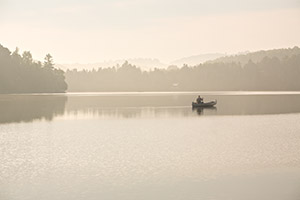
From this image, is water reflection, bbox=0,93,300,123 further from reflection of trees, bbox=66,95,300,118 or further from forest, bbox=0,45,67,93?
forest, bbox=0,45,67,93

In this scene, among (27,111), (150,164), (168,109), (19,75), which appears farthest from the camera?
(19,75)

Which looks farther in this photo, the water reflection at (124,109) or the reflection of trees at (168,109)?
the reflection of trees at (168,109)

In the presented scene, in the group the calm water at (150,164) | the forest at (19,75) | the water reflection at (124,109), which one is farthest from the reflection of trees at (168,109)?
the forest at (19,75)

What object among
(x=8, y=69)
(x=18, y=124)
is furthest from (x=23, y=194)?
(x=8, y=69)

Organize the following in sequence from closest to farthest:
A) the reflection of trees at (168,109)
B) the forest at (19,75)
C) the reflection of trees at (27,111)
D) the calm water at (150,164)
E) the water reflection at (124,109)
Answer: the calm water at (150,164)
the reflection of trees at (27,111)
the water reflection at (124,109)
the reflection of trees at (168,109)
the forest at (19,75)

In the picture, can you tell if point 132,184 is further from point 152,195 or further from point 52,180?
point 52,180

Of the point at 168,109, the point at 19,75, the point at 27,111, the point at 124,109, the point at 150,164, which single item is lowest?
the point at 150,164

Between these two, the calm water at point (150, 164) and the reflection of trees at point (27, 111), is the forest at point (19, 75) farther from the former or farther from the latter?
the calm water at point (150, 164)

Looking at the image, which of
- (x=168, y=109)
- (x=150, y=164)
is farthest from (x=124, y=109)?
(x=150, y=164)

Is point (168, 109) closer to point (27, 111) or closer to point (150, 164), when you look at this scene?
point (27, 111)

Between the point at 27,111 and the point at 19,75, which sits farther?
the point at 19,75

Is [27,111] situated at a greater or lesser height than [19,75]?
lesser

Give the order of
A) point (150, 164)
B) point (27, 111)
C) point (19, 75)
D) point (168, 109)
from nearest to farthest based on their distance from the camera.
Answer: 1. point (150, 164)
2. point (27, 111)
3. point (168, 109)
4. point (19, 75)

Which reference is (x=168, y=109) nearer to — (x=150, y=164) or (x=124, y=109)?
(x=124, y=109)
